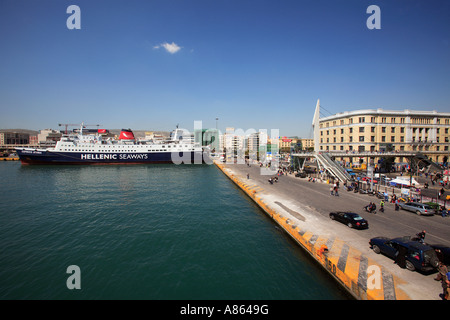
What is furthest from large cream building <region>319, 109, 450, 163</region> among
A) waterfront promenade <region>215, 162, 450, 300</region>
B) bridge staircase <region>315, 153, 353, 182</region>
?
waterfront promenade <region>215, 162, 450, 300</region>

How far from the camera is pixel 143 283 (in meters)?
10.9

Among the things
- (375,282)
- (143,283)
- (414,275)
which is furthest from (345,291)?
(143,283)

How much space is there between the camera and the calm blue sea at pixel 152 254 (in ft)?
34.2

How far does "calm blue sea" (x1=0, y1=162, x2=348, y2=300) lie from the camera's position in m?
10.4

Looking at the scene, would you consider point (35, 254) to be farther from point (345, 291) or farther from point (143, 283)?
point (345, 291)

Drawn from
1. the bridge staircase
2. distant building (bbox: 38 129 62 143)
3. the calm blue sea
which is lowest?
the calm blue sea

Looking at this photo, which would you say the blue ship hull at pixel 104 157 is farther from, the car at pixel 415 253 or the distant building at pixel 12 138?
the distant building at pixel 12 138

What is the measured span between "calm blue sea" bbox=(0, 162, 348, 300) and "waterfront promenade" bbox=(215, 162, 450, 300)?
1.06 metres

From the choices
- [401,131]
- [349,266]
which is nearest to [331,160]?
[349,266]

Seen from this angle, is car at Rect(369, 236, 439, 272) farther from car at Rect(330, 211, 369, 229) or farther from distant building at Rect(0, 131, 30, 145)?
distant building at Rect(0, 131, 30, 145)

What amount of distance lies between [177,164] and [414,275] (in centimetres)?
7781

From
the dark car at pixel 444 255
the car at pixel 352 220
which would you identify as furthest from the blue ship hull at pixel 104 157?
the dark car at pixel 444 255

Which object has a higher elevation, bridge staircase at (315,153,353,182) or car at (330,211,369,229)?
bridge staircase at (315,153,353,182)

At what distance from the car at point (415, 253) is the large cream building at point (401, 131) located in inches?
1997
